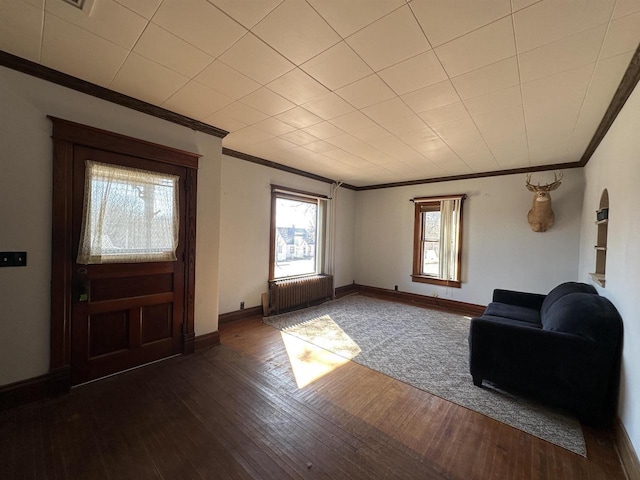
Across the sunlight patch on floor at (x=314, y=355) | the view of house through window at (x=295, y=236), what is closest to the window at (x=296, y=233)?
the view of house through window at (x=295, y=236)

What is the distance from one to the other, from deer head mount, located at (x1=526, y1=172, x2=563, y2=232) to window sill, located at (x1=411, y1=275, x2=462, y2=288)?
1.61m

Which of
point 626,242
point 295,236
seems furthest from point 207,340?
point 626,242

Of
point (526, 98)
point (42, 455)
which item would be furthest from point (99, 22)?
point (526, 98)

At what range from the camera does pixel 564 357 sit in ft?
6.81

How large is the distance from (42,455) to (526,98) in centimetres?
442

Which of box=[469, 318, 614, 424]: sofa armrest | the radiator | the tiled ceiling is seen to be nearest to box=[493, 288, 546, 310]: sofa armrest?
box=[469, 318, 614, 424]: sofa armrest

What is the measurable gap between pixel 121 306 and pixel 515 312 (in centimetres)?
447

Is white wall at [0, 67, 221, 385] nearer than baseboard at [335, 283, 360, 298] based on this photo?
Yes

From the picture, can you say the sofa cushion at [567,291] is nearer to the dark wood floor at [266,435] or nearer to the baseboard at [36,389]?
the dark wood floor at [266,435]

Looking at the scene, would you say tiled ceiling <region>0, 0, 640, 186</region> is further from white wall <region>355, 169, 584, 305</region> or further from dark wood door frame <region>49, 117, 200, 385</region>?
white wall <region>355, 169, 584, 305</region>

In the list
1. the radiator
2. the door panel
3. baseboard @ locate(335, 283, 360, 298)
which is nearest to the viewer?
the door panel

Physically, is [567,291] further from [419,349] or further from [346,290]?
[346,290]

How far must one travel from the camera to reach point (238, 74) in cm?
209

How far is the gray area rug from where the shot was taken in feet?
6.82
